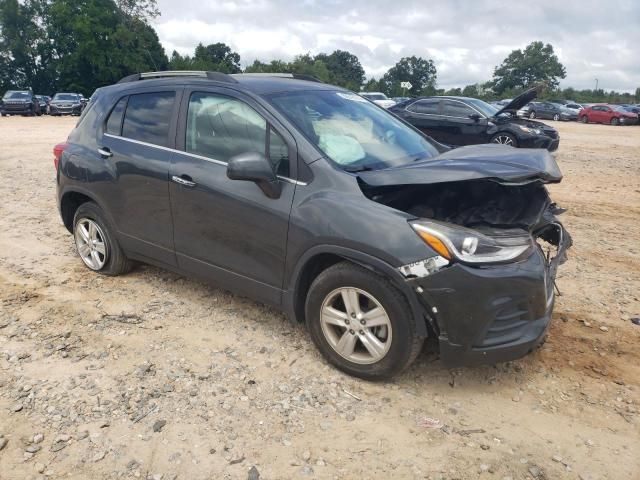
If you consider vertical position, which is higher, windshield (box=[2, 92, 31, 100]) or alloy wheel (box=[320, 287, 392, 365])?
windshield (box=[2, 92, 31, 100])

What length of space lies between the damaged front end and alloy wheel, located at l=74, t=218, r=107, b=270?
2.74 metres

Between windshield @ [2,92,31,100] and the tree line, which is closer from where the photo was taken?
windshield @ [2,92,31,100]

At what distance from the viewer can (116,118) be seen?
14.5 feet

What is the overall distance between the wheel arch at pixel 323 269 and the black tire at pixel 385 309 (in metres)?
0.04

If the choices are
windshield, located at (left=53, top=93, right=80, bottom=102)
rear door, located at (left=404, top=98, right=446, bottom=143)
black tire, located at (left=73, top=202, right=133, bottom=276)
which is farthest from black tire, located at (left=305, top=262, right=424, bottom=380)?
windshield, located at (left=53, top=93, right=80, bottom=102)

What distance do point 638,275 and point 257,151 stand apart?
152 inches

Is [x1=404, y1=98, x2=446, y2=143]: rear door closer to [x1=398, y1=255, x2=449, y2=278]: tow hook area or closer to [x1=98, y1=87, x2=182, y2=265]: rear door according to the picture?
[x1=98, y1=87, x2=182, y2=265]: rear door

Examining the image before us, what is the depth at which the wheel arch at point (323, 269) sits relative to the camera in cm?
288

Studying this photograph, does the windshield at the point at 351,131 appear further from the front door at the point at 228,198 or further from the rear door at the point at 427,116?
the rear door at the point at 427,116

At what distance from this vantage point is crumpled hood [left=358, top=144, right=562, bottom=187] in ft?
9.71

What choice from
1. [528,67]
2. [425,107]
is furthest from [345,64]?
[425,107]

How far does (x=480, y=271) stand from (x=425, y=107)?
426 inches

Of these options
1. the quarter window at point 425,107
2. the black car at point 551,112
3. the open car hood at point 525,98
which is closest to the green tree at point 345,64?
the black car at point 551,112

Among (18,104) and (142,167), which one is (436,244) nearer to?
(142,167)
